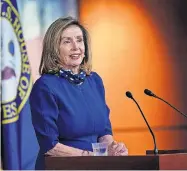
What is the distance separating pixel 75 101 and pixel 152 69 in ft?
10.2

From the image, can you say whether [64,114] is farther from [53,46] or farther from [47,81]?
[53,46]

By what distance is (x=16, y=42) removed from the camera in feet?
8.31

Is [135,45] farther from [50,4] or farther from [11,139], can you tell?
[11,139]

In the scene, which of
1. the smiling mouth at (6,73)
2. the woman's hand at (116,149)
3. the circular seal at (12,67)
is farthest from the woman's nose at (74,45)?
the smiling mouth at (6,73)

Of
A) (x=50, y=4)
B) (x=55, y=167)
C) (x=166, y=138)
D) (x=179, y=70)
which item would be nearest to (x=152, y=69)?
(x=179, y=70)

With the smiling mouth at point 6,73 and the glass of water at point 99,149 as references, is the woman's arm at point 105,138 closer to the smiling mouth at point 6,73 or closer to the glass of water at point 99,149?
the glass of water at point 99,149

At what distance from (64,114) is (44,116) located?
0.11 metres

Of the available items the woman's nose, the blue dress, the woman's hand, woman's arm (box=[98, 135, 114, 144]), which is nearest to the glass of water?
the woman's hand

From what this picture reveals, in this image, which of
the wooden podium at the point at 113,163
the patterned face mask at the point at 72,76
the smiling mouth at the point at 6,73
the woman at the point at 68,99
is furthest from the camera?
the patterned face mask at the point at 72,76

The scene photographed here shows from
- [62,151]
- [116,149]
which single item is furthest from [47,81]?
[116,149]

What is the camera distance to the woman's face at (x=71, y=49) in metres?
3.30

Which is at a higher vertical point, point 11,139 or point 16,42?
point 16,42

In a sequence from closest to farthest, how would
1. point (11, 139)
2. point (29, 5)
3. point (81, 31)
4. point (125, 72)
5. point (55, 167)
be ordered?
point (11, 139) → point (55, 167) → point (81, 31) → point (29, 5) → point (125, 72)

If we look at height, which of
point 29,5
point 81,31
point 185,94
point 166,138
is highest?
point 29,5
